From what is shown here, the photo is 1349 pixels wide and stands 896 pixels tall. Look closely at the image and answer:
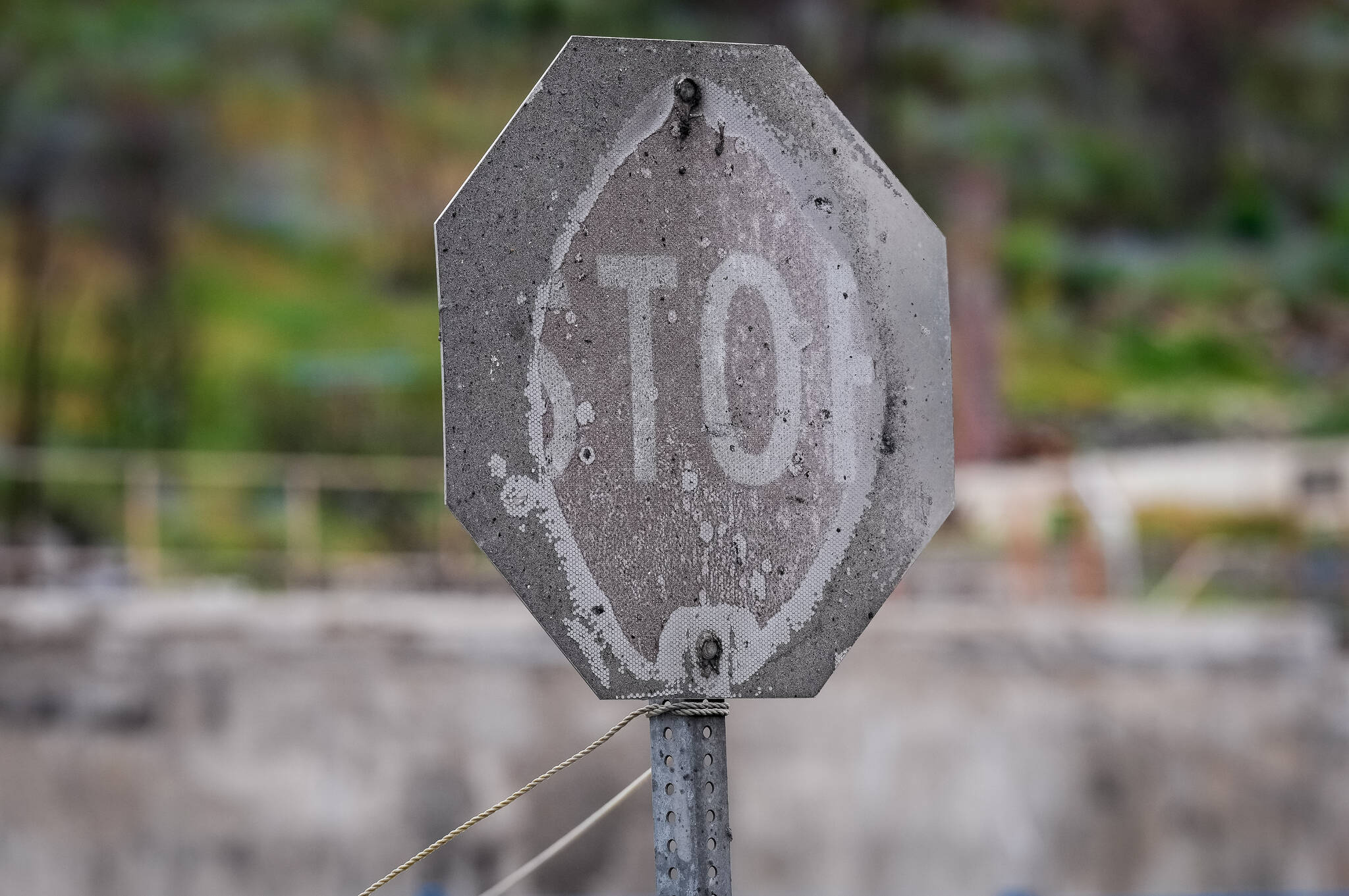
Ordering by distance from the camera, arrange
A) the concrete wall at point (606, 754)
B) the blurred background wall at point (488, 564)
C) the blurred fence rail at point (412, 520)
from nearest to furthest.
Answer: the concrete wall at point (606, 754)
the blurred background wall at point (488, 564)
the blurred fence rail at point (412, 520)

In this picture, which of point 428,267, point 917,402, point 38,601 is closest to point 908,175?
point 428,267

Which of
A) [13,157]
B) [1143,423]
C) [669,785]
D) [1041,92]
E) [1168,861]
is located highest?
[1041,92]

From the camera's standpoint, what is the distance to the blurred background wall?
5707 millimetres

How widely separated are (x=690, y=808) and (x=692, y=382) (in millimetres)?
425

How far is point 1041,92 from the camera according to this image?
1274 centimetres

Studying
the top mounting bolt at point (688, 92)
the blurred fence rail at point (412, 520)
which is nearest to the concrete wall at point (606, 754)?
the blurred fence rail at point (412, 520)

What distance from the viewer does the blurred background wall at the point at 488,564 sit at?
225 inches

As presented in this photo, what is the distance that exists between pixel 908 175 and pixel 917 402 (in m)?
10.4

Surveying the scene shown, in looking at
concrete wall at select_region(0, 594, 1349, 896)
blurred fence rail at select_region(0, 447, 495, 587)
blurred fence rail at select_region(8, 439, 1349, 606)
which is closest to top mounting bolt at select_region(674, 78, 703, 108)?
concrete wall at select_region(0, 594, 1349, 896)

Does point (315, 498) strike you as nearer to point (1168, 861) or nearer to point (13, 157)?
point (13, 157)

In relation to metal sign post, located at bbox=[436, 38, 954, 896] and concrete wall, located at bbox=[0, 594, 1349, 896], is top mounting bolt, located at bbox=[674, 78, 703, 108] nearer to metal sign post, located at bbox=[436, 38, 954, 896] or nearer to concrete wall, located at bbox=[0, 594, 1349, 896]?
metal sign post, located at bbox=[436, 38, 954, 896]

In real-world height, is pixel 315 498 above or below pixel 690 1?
below

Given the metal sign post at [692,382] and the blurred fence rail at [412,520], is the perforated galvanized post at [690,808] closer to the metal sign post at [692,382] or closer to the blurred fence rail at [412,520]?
the metal sign post at [692,382]

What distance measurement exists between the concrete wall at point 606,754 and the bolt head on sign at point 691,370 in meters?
4.26
